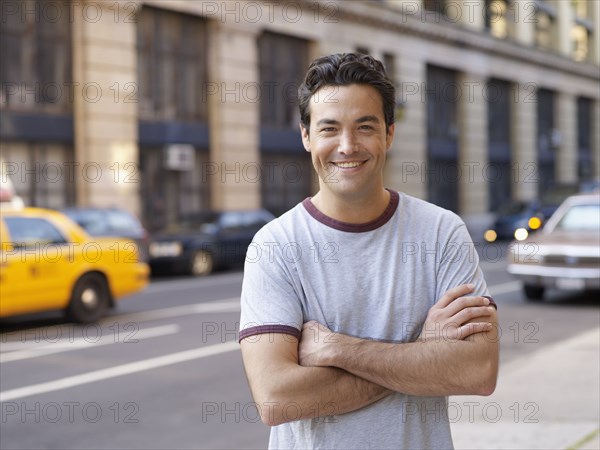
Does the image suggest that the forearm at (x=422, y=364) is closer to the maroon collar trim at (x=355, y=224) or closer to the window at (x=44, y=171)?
the maroon collar trim at (x=355, y=224)

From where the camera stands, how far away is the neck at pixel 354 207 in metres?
2.59

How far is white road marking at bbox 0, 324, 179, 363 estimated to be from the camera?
390 inches

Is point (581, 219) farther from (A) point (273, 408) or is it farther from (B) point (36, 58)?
(B) point (36, 58)

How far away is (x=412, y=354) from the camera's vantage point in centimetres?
253

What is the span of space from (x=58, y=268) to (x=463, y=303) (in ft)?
32.3

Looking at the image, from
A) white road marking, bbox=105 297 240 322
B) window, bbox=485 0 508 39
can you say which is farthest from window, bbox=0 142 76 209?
window, bbox=485 0 508 39

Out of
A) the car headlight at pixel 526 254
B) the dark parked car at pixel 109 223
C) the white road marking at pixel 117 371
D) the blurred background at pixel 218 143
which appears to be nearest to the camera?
the white road marking at pixel 117 371

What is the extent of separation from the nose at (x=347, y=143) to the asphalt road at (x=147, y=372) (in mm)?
4124

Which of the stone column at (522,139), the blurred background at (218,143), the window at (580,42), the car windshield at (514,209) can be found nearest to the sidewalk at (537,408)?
the blurred background at (218,143)

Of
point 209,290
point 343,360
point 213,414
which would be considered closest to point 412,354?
point 343,360

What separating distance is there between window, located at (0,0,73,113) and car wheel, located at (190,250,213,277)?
18.8ft

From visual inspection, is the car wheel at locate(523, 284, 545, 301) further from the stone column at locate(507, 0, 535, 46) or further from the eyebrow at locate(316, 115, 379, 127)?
the stone column at locate(507, 0, 535, 46)

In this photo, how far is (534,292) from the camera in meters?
14.2

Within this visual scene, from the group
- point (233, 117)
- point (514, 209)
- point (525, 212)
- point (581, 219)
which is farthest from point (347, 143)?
point (514, 209)
